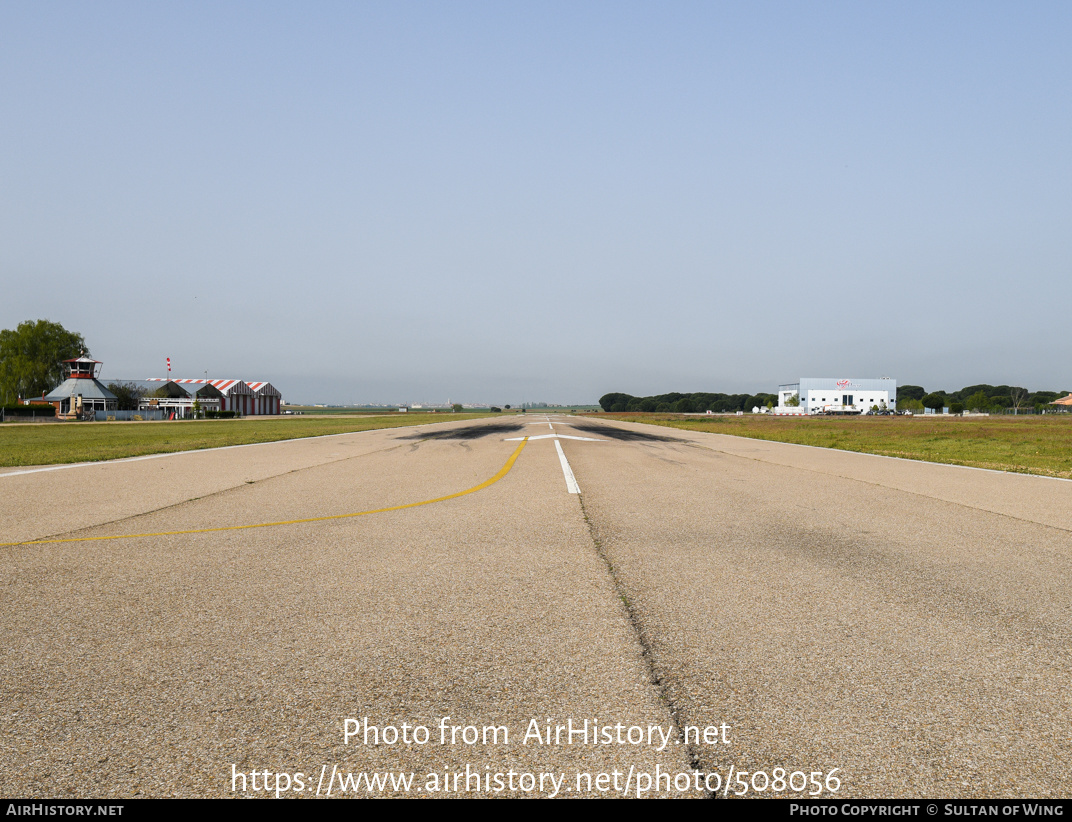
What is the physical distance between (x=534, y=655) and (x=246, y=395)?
109060 mm

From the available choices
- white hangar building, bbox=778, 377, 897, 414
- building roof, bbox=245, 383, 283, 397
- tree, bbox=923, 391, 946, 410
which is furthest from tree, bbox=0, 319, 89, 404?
tree, bbox=923, 391, 946, 410

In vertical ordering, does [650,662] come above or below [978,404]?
below

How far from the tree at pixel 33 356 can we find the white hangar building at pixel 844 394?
139 metres

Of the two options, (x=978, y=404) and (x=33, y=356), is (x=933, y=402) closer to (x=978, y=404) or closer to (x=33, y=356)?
(x=978, y=404)

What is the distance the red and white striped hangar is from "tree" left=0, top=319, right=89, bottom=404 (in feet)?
40.7

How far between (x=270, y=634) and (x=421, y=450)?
16.7 m

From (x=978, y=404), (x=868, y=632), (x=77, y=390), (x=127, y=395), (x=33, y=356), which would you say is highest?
(x=33, y=356)

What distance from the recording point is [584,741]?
102 inches

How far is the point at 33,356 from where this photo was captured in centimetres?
7919

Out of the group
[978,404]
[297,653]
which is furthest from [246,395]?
[978,404]

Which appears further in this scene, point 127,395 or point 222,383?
point 222,383

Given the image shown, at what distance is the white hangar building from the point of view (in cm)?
14525

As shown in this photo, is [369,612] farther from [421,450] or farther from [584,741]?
[421,450]

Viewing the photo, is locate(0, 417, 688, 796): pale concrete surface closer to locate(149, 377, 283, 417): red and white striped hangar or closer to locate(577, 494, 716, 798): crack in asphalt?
locate(577, 494, 716, 798): crack in asphalt
